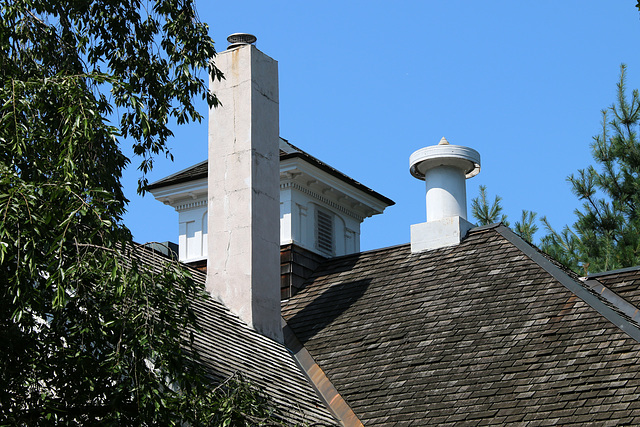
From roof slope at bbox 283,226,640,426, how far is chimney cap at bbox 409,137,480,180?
158 centimetres

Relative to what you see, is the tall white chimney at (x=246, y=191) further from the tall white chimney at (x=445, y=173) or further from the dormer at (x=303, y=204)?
the tall white chimney at (x=445, y=173)

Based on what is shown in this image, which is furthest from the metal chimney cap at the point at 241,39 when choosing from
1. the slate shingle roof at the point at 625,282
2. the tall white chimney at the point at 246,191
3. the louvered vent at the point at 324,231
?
the slate shingle roof at the point at 625,282

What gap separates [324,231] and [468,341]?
5.68 meters

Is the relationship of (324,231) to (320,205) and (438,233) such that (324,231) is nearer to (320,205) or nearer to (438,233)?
(320,205)

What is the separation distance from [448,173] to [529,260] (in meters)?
3.17

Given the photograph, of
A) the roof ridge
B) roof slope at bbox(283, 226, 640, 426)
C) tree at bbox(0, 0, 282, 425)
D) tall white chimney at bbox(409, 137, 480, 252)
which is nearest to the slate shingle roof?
the roof ridge

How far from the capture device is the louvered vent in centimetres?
1728

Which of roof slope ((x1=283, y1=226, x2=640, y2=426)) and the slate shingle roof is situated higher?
the slate shingle roof

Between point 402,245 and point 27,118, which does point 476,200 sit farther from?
point 27,118

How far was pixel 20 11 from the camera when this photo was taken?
28.0ft

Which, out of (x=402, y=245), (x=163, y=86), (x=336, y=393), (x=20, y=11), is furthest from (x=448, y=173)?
(x=20, y=11)

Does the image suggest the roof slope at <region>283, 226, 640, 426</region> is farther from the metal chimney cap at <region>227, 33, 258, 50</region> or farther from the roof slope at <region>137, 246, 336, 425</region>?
the metal chimney cap at <region>227, 33, 258, 50</region>

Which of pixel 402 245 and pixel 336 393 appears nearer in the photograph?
pixel 336 393

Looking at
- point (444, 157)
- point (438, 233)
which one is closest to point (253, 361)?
point (438, 233)
